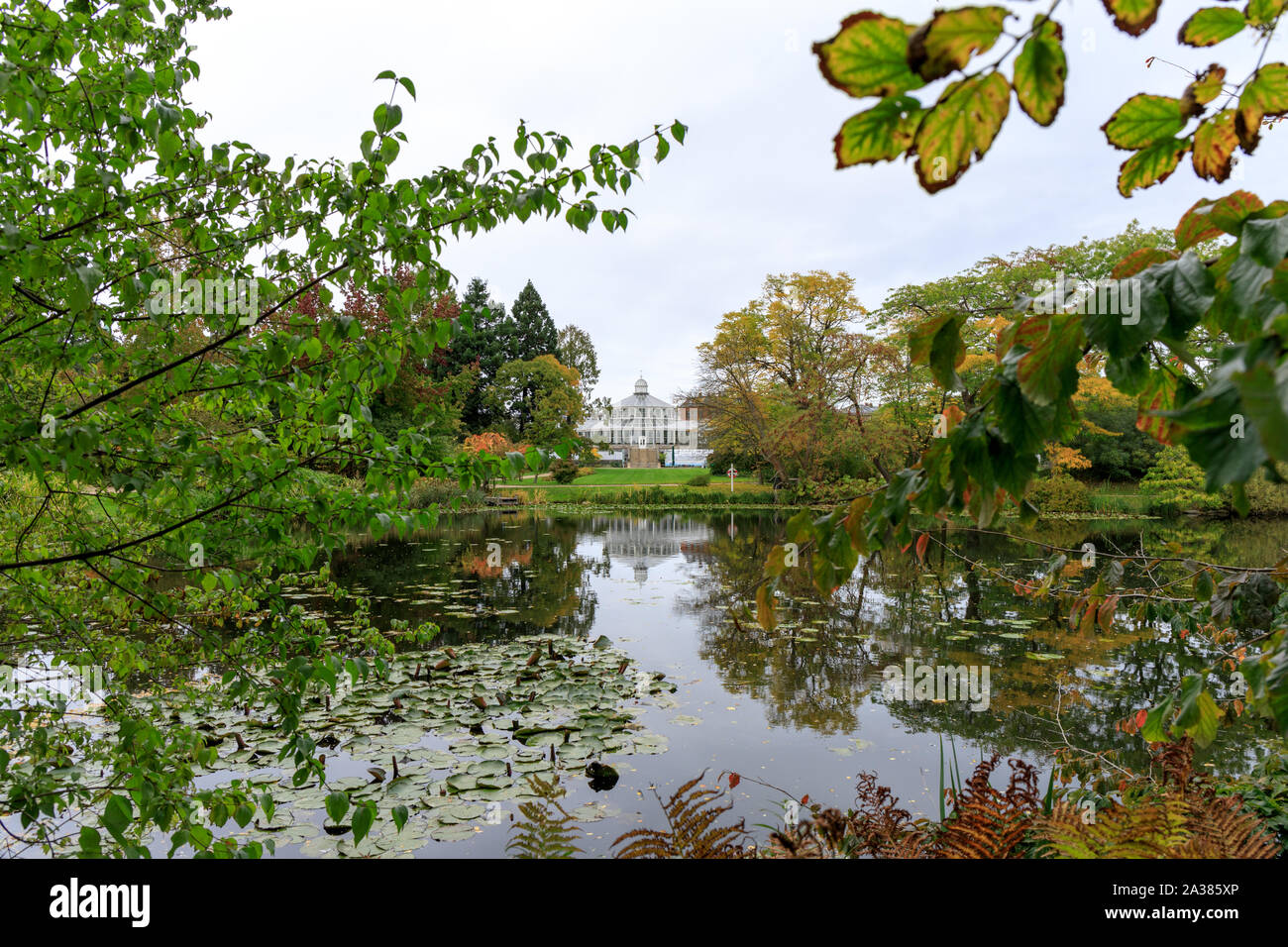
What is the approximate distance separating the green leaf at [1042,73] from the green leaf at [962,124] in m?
0.02

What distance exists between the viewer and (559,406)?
128 ft

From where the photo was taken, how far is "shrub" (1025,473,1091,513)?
72.2 feet

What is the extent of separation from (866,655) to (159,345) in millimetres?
6349

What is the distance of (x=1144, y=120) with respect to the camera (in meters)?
0.86

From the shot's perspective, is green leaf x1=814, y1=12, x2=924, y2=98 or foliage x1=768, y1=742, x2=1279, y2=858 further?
foliage x1=768, y1=742, x2=1279, y2=858

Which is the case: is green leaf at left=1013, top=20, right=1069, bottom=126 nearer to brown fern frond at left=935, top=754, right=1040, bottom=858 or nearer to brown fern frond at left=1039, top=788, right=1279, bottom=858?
brown fern frond at left=1039, top=788, right=1279, bottom=858

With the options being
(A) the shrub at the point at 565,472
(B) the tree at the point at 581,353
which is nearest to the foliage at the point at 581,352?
(B) the tree at the point at 581,353

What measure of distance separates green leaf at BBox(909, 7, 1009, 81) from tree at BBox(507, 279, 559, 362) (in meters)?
48.9

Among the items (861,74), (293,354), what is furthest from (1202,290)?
(293,354)

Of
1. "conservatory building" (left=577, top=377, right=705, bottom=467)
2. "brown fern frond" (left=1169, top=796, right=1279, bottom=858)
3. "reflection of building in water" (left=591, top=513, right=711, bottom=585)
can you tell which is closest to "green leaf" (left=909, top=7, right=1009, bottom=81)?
"brown fern frond" (left=1169, top=796, right=1279, bottom=858)

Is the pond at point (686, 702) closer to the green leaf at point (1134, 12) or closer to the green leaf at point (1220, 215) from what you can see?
the green leaf at point (1220, 215)

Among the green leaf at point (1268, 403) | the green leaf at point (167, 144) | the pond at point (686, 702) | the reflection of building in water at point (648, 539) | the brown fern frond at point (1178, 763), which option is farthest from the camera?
the reflection of building in water at point (648, 539)

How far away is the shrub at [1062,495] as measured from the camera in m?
22.0
